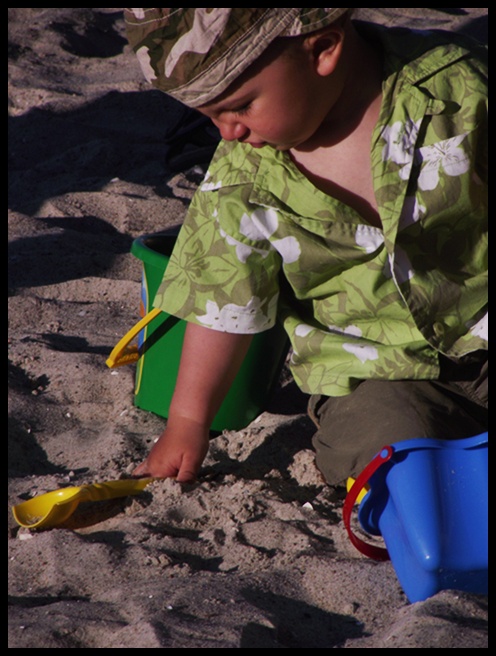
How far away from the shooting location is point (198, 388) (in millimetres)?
1679

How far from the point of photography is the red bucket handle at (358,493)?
50.3 inches

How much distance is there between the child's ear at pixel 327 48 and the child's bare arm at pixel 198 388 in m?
0.54

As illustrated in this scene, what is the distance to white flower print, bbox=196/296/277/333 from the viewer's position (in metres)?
1.63

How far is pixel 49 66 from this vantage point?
381 cm

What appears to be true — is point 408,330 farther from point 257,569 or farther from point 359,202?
point 257,569

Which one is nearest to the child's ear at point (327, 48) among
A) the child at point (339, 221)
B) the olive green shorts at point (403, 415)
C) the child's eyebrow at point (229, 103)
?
the child at point (339, 221)

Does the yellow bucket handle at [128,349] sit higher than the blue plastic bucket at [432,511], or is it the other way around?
the blue plastic bucket at [432,511]

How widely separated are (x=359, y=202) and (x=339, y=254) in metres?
0.09

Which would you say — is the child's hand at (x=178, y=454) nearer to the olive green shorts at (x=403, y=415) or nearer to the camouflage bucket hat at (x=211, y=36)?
the olive green shorts at (x=403, y=415)

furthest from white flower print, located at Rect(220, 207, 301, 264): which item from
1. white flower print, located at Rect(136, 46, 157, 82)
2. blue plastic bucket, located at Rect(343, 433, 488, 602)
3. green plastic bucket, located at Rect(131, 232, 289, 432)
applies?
blue plastic bucket, located at Rect(343, 433, 488, 602)

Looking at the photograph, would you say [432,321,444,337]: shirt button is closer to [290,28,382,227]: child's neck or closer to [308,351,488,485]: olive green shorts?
[308,351,488,485]: olive green shorts

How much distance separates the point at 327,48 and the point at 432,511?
0.72m

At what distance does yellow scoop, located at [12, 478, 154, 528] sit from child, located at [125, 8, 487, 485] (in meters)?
0.13
